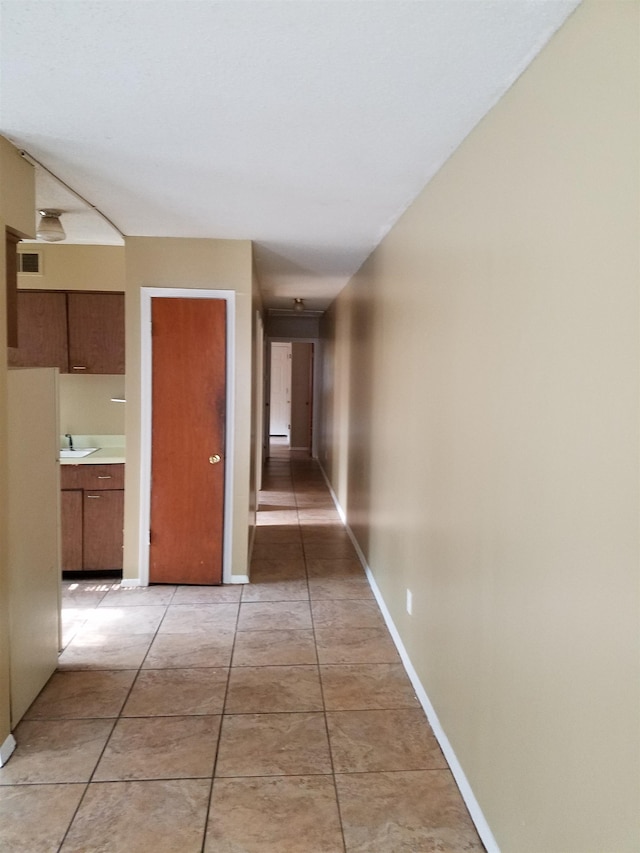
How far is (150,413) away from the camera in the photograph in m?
4.01

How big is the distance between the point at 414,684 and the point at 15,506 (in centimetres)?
200

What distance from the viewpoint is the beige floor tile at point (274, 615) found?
3475 mm

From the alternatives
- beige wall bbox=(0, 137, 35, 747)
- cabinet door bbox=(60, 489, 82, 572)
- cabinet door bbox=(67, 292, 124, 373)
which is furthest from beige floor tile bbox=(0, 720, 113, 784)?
cabinet door bbox=(67, 292, 124, 373)

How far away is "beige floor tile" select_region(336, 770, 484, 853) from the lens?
1.87 m

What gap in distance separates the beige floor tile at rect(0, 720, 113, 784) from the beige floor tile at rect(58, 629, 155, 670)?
0.49m

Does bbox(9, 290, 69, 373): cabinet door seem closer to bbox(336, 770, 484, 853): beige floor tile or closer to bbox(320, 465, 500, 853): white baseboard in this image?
bbox(320, 465, 500, 853): white baseboard

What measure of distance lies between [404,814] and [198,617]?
1.92 m

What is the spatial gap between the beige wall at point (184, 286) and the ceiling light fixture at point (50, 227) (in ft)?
1.82

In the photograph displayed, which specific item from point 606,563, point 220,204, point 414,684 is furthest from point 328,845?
point 220,204

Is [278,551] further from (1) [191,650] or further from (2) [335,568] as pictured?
(1) [191,650]

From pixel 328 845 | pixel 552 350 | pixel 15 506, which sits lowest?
pixel 328 845

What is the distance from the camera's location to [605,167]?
1.21 m

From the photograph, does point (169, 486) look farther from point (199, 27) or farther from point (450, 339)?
point (199, 27)

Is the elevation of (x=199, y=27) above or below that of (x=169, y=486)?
above
